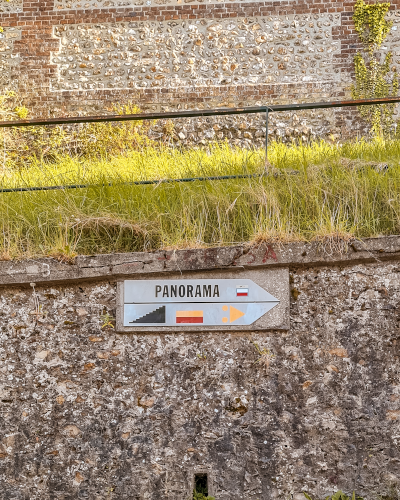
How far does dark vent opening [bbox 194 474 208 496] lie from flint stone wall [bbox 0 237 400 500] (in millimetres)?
44

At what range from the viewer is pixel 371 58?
10.2 meters

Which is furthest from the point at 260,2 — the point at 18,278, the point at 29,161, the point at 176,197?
the point at 18,278

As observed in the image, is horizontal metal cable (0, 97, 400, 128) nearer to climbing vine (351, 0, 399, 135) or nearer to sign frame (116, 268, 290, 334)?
sign frame (116, 268, 290, 334)

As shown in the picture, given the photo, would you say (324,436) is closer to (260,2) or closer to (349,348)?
(349,348)

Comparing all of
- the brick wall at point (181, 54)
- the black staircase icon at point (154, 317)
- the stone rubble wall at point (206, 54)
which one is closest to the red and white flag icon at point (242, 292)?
the black staircase icon at point (154, 317)

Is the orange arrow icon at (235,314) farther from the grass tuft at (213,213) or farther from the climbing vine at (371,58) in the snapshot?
the climbing vine at (371,58)

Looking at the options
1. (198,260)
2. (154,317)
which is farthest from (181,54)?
(154,317)

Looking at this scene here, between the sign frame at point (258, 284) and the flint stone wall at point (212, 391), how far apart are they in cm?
4

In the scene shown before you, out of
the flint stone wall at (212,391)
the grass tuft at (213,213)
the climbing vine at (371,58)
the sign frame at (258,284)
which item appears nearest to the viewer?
the flint stone wall at (212,391)

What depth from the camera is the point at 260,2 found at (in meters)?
10.3

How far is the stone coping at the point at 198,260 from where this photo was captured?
3.65 m

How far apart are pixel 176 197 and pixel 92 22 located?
759cm

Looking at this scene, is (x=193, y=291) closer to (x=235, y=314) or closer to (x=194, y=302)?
(x=194, y=302)

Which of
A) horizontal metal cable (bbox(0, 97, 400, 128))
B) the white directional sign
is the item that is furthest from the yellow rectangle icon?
horizontal metal cable (bbox(0, 97, 400, 128))
